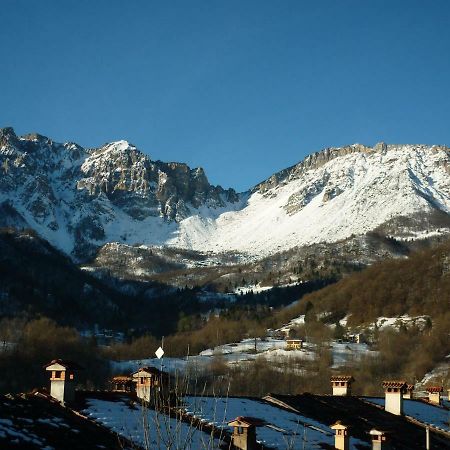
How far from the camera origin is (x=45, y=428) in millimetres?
26516

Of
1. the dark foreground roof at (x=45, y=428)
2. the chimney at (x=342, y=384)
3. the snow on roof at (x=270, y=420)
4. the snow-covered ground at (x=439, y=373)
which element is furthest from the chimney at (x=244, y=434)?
the snow-covered ground at (x=439, y=373)

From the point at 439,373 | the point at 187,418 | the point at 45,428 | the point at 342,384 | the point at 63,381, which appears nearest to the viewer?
the point at 45,428

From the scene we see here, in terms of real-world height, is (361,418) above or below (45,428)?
below

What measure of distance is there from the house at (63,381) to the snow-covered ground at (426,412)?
2217 cm

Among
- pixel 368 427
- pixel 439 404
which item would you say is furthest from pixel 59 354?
pixel 368 427

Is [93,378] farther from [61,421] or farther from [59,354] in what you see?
[61,421]

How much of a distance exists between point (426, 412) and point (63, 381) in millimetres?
26170

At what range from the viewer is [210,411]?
3378cm

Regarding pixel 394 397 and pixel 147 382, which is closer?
pixel 147 382

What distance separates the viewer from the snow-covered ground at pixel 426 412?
4564cm

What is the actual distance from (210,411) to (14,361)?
149 metres

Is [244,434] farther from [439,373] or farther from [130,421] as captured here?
[439,373]

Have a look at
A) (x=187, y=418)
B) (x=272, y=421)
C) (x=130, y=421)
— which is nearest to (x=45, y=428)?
(x=130, y=421)

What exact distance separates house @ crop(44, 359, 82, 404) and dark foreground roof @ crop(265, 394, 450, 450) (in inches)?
478
